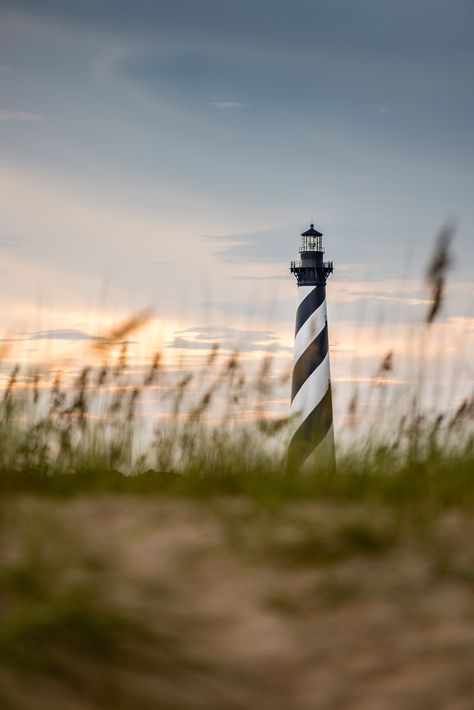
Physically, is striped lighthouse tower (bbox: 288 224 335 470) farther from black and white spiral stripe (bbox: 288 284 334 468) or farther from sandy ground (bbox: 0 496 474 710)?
sandy ground (bbox: 0 496 474 710)

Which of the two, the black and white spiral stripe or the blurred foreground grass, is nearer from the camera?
the blurred foreground grass

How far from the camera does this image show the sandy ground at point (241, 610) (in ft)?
6.77

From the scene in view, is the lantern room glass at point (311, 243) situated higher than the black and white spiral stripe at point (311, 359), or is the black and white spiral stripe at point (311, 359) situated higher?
the lantern room glass at point (311, 243)

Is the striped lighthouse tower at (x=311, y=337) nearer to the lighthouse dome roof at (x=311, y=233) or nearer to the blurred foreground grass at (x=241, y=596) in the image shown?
the lighthouse dome roof at (x=311, y=233)

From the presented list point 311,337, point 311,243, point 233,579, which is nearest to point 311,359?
point 311,337

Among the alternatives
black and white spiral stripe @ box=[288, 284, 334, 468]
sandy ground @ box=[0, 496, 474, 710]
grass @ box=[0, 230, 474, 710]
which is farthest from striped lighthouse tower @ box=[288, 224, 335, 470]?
sandy ground @ box=[0, 496, 474, 710]

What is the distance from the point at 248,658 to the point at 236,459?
1.91 m

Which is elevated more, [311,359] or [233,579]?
[311,359]

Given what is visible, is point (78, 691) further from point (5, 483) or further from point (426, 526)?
point (5, 483)

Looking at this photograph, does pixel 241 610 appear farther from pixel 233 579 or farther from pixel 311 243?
pixel 311 243

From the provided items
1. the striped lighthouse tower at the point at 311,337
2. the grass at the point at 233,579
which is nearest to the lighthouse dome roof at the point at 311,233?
the striped lighthouse tower at the point at 311,337

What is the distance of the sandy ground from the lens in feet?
6.77

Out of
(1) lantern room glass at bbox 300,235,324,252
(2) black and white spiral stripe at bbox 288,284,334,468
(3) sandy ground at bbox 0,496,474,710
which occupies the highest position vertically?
(1) lantern room glass at bbox 300,235,324,252

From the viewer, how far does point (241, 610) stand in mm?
2418
